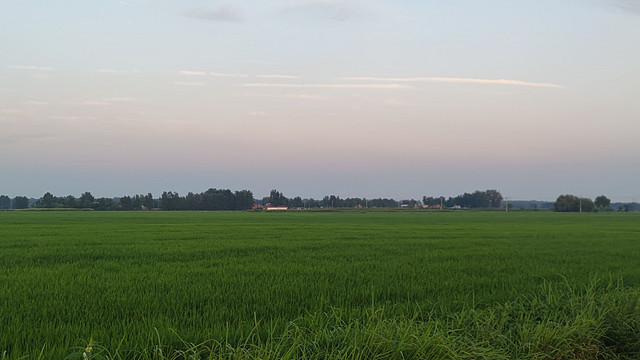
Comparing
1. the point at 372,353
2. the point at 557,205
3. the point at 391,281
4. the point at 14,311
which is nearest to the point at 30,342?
the point at 14,311

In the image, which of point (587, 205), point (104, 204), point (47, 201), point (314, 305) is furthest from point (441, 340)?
point (47, 201)

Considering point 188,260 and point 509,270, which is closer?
point 509,270

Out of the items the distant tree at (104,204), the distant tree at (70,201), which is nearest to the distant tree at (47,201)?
the distant tree at (70,201)

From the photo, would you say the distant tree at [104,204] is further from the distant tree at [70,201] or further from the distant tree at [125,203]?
the distant tree at [70,201]

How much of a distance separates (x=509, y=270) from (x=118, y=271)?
10142 millimetres

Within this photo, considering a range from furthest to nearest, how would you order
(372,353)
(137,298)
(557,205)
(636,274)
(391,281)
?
(557,205) < (636,274) < (391,281) < (137,298) < (372,353)

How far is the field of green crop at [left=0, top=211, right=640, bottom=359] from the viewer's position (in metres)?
4.59

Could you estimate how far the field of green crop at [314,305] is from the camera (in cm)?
459

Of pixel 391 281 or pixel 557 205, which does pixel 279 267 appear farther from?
pixel 557 205

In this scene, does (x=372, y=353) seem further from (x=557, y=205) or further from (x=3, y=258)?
(x=557, y=205)

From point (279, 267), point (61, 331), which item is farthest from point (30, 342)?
point (279, 267)

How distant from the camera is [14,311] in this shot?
7.04 m

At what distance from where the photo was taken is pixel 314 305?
775 centimetres

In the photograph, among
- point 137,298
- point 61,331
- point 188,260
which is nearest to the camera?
point 61,331
